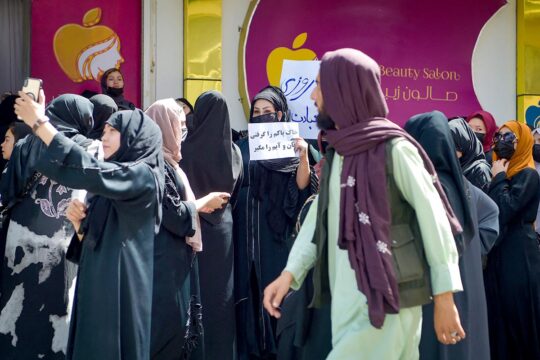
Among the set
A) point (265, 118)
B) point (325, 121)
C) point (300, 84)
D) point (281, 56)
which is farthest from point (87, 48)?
point (325, 121)

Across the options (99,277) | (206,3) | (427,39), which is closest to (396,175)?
(99,277)

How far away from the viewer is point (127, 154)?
3.90 m

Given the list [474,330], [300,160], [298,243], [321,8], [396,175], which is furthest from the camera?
[321,8]

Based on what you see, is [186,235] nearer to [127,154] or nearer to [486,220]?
[127,154]

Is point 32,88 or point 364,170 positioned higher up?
point 32,88

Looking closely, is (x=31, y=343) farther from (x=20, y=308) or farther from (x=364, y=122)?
(x=364, y=122)

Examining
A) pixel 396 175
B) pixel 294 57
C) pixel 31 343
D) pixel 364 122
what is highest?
pixel 294 57

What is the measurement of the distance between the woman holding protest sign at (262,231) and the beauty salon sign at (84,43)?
6.81 ft

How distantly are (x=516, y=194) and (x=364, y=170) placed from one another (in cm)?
285

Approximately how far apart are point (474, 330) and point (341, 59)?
5.87ft

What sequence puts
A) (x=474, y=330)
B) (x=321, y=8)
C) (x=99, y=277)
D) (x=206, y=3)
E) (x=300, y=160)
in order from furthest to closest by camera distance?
(x=321, y=8) < (x=206, y=3) < (x=300, y=160) < (x=474, y=330) < (x=99, y=277)

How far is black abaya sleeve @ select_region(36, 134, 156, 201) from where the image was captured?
11.9 ft

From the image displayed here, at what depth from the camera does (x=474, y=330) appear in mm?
4258

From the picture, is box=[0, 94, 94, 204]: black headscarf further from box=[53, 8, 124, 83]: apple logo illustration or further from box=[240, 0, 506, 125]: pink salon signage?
box=[240, 0, 506, 125]: pink salon signage
